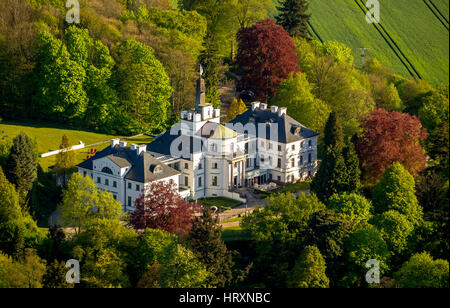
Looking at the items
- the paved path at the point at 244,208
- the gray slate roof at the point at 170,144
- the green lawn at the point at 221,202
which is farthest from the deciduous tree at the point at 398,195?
the gray slate roof at the point at 170,144

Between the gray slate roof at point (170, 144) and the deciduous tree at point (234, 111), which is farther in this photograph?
the deciduous tree at point (234, 111)

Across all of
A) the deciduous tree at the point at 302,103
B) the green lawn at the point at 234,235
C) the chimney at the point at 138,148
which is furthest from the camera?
the deciduous tree at the point at 302,103

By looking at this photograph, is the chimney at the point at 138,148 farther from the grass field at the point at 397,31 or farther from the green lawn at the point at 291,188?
the grass field at the point at 397,31

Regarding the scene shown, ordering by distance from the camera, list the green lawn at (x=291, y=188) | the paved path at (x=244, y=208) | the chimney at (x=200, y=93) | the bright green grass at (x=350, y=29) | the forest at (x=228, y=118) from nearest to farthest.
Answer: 1. the forest at (x=228, y=118)
2. the paved path at (x=244, y=208)
3. the chimney at (x=200, y=93)
4. the green lawn at (x=291, y=188)
5. the bright green grass at (x=350, y=29)

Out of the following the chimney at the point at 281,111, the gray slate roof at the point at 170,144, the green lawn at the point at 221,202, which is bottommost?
the green lawn at the point at 221,202

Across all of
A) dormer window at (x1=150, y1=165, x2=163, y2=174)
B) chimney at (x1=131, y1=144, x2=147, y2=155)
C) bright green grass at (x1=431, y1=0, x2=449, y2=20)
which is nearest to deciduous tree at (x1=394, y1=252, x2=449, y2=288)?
dormer window at (x1=150, y1=165, x2=163, y2=174)

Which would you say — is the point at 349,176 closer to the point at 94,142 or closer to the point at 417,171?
the point at 417,171
